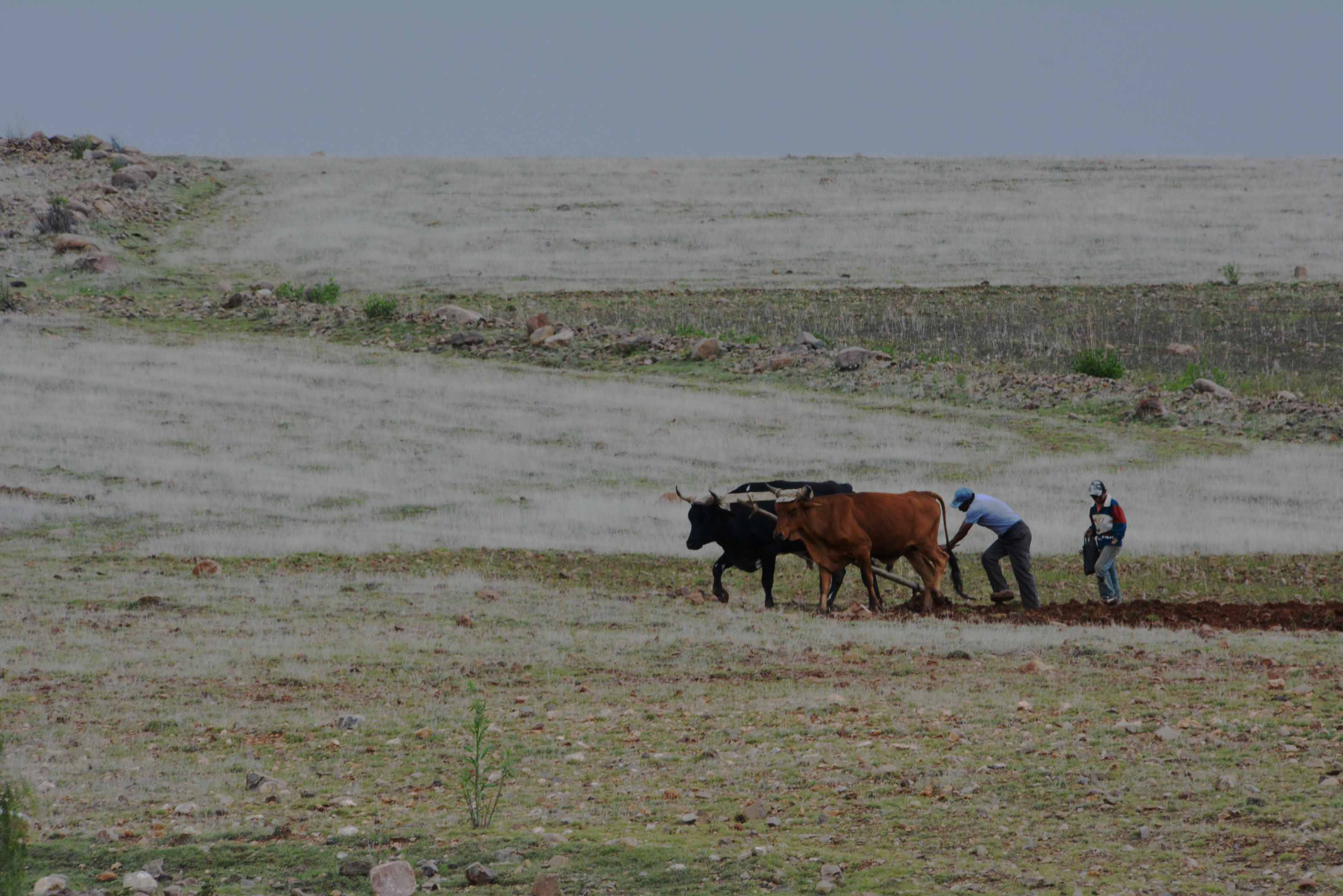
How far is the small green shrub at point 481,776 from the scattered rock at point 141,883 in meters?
1.84

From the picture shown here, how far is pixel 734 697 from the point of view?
1326 centimetres

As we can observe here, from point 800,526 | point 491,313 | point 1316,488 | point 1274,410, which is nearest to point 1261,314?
point 1274,410

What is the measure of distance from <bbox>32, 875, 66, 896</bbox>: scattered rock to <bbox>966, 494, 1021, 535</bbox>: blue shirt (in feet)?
42.6

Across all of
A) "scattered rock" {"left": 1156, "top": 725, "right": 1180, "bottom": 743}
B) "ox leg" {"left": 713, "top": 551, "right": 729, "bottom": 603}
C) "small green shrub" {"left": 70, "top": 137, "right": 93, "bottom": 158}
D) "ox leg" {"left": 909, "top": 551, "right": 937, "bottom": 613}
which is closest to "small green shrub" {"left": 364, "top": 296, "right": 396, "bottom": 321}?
"ox leg" {"left": 713, "top": 551, "right": 729, "bottom": 603}

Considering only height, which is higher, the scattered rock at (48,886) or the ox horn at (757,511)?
the ox horn at (757,511)

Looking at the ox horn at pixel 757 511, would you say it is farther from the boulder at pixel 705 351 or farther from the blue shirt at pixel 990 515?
the boulder at pixel 705 351

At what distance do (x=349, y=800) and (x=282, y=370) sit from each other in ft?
101

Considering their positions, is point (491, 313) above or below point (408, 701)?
above

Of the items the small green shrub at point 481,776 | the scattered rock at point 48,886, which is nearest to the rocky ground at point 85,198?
the small green shrub at point 481,776

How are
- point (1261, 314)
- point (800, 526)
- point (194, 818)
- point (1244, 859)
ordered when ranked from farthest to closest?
point (1261, 314) → point (800, 526) → point (194, 818) → point (1244, 859)

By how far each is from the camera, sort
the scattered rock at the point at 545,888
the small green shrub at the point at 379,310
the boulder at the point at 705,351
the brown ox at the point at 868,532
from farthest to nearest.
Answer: the small green shrub at the point at 379,310, the boulder at the point at 705,351, the brown ox at the point at 868,532, the scattered rock at the point at 545,888

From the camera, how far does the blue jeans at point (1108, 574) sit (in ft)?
63.0

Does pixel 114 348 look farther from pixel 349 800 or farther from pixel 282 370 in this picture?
pixel 349 800

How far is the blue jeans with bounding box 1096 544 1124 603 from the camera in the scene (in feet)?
63.0
